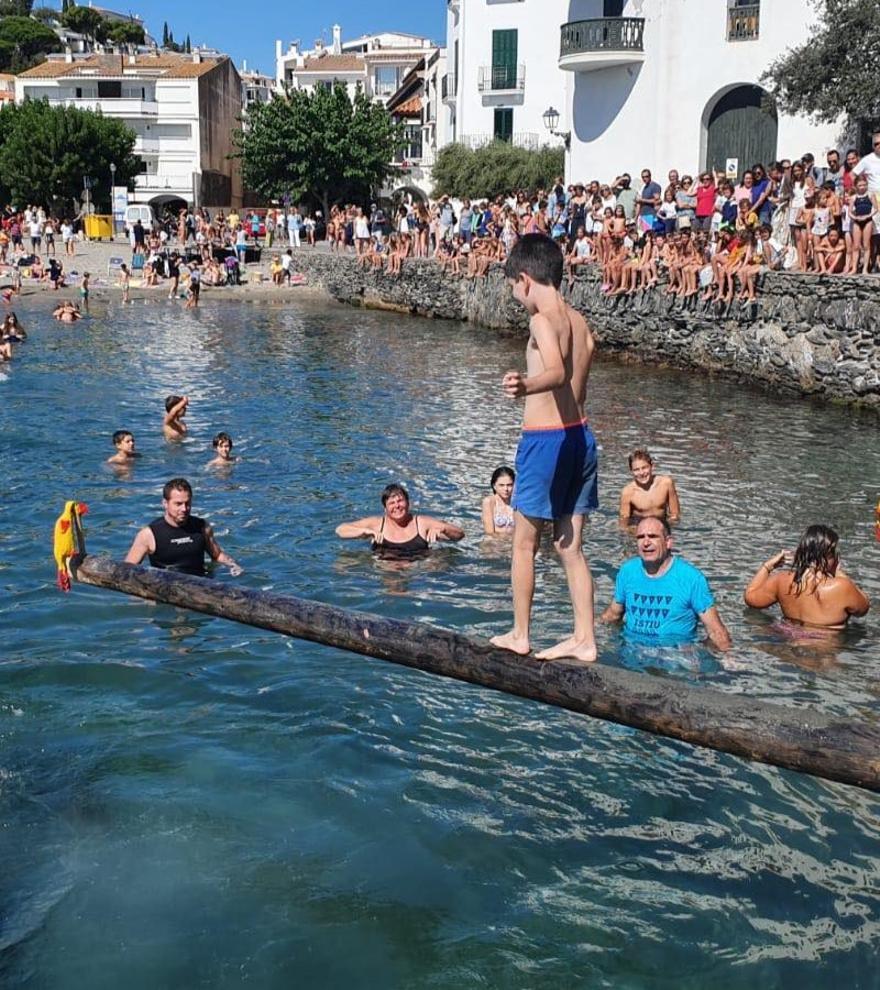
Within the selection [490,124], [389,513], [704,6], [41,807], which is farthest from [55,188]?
[41,807]

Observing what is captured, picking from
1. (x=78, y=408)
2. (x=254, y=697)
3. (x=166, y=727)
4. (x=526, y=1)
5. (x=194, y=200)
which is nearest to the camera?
(x=166, y=727)

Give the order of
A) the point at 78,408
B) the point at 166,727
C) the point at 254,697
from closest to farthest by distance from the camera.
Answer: the point at 166,727 < the point at 254,697 < the point at 78,408

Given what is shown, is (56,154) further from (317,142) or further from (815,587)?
(815,587)

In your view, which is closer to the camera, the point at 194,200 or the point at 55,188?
the point at 55,188

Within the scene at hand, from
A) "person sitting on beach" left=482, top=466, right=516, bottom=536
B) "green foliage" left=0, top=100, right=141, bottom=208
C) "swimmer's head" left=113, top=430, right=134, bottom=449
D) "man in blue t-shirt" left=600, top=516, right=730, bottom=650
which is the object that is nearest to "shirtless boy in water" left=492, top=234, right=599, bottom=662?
"man in blue t-shirt" left=600, top=516, right=730, bottom=650

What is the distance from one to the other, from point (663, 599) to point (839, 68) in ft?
75.9

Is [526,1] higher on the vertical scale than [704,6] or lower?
higher

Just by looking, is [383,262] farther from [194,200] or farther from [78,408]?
[194,200]

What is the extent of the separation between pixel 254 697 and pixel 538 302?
179 inches

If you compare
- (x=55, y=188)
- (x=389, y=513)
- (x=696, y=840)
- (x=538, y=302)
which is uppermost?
(x=55, y=188)

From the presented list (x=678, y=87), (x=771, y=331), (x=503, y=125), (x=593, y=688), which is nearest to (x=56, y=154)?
(x=503, y=125)

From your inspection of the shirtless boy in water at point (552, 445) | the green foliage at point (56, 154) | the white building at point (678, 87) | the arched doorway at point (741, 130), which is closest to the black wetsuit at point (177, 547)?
the shirtless boy in water at point (552, 445)

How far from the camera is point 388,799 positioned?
25.5ft

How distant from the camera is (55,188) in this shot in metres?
71.8
